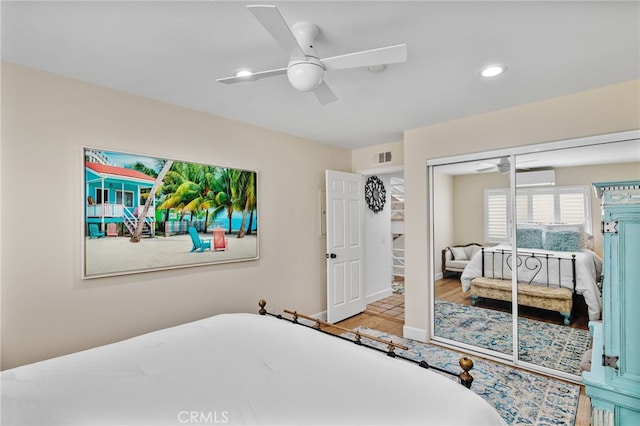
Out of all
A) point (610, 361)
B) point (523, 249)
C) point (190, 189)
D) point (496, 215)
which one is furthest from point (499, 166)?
point (190, 189)

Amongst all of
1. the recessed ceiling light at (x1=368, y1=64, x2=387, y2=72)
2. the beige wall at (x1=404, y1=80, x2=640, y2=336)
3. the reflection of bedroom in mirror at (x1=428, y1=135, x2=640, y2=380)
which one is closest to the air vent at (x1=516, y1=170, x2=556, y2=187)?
the reflection of bedroom in mirror at (x1=428, y1=135, x2=640, y2=380)

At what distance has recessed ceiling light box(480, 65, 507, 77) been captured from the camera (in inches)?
86.0

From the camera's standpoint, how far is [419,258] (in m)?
3.58

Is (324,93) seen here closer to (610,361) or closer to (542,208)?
(610,361)

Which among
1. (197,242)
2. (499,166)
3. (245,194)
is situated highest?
(499,166)

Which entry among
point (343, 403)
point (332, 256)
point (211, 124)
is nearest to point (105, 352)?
point (343, 403)

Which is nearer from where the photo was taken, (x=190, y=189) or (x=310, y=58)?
(x=310, y=58)

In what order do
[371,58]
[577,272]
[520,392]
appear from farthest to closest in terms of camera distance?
[577,272] → [520,392] → [371,58]

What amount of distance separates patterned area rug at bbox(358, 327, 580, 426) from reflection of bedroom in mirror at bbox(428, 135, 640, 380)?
20 centimetres

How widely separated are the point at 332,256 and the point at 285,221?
800 mm

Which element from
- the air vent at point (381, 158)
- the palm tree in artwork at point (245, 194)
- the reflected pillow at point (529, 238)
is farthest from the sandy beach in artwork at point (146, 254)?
the reflected pillow at point (529, 238)

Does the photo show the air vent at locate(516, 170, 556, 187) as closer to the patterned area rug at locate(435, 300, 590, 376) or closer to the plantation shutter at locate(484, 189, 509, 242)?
the plantation shutter at locate(484, 189, 509, 242)

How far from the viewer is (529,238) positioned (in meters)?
2.95

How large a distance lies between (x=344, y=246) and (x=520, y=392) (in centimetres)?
239
